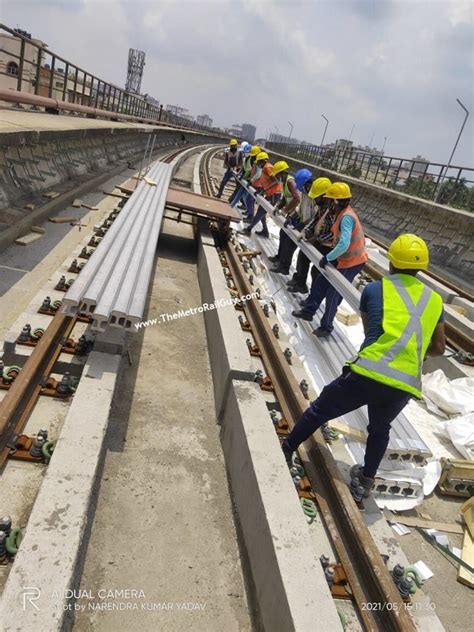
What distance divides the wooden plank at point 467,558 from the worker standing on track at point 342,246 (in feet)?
10.5

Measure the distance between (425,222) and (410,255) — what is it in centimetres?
1286

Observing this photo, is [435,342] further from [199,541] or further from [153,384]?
[153,384]

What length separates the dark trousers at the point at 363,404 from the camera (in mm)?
3357

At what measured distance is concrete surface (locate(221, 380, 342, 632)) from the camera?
2.36 m

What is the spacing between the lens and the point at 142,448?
12.4 ft

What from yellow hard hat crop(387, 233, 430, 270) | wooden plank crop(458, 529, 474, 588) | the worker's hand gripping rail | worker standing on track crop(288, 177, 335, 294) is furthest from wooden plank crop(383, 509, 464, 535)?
worker standing on track crop(288, 177, 335, 294)

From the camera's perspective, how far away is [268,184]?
11141mm

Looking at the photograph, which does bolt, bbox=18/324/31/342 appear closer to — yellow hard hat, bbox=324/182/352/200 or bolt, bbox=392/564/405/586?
bolt, bbox=392/564/405/586

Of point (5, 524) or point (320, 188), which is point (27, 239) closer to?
point (320, 188)

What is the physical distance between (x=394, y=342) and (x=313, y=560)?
1.48 m

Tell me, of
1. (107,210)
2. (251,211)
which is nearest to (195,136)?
(251,211)

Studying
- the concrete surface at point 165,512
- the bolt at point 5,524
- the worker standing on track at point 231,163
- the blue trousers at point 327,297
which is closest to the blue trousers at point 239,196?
the worker standing on track at point 231,163

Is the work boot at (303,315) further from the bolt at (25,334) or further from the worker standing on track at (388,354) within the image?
the bolt at (25,334)

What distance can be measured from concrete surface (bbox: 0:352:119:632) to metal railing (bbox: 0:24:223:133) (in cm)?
888
